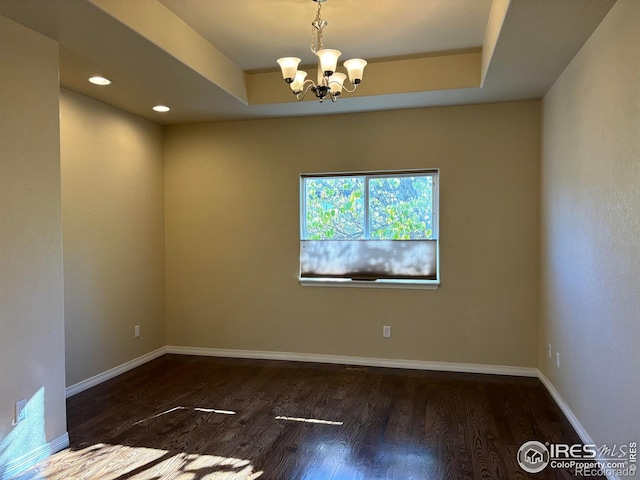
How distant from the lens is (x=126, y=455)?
2.63 m

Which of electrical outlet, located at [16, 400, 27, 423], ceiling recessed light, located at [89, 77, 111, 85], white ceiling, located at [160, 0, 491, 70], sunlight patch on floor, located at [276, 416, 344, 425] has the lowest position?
sunlight patch on floor, located at [276, 416, 344, 425]

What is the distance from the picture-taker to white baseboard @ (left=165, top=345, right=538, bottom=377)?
403cm

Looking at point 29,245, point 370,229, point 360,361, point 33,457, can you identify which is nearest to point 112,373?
point 33,457

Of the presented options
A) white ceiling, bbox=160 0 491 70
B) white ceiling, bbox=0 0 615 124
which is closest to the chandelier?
white ceiling, bbox=160 0 491 70

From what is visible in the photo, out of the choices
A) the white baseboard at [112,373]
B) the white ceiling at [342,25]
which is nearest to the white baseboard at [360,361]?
the white baseboard at [112,373]

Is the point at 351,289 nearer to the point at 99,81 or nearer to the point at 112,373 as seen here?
the point at 112,373

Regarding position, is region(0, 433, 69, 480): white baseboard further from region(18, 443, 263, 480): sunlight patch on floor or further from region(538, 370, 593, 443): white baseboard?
region(538, 370, 593, 443): white baseboard

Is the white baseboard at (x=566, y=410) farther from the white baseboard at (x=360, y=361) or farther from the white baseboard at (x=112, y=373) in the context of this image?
the white baseboard at (x=112, y=373)

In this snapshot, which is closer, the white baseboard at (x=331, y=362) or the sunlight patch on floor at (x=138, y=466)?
the sunlight patch on floor at (x=138, y=466)

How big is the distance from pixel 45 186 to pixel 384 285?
9.75ft

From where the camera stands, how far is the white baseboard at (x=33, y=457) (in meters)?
2.39

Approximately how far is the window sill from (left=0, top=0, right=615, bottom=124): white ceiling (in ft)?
5.60

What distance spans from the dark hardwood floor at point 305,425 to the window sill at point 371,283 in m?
0.82

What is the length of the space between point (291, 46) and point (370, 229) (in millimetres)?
1900
